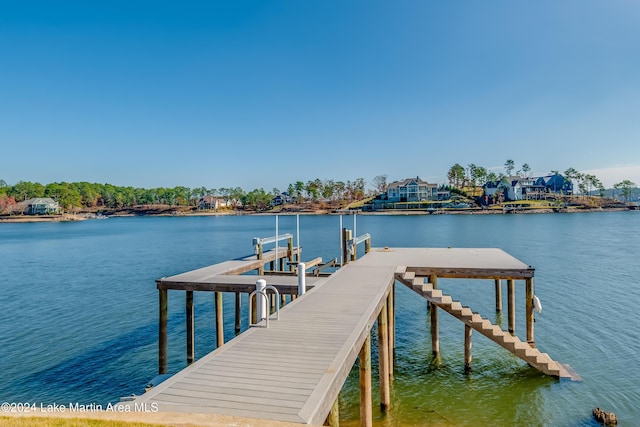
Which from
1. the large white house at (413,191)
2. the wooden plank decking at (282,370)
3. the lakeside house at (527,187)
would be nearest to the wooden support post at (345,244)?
the wooden plank decking at (282,370)

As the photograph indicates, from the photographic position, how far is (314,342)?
8109 millimetres

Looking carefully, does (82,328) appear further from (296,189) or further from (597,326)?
(296,189)

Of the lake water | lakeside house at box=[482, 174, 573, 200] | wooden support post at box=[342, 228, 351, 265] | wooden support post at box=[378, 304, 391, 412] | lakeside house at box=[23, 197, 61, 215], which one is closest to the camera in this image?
wooden support post at box=[378, 304, 391, 412]

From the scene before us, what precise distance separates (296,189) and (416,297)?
170m

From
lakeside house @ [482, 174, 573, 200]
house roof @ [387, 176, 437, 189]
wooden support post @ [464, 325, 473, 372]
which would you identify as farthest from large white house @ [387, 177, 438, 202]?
wooden support post @ [464, 325, 473, 372]

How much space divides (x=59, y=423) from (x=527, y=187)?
172 metres

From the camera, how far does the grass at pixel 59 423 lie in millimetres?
4879

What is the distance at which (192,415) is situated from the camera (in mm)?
5102

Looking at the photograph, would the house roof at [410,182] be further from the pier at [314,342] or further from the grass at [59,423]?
the grass at [59,423]

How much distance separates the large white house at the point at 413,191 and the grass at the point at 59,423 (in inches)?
5954

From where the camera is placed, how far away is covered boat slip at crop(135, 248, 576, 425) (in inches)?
225

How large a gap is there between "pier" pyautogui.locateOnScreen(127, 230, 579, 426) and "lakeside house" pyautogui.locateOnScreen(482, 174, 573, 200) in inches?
5720

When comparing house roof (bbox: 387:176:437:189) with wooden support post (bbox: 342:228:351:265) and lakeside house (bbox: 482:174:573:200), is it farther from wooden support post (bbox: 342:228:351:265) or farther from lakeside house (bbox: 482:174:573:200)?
wooden support post (bbox: 342:228:351:265)

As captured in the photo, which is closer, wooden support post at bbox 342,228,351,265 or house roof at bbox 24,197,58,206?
wooden support post at bbox 342,228,351,265
